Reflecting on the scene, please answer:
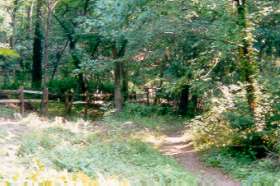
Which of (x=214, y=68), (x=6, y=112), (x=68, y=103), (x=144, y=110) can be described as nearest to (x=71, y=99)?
(x=68, y=103)

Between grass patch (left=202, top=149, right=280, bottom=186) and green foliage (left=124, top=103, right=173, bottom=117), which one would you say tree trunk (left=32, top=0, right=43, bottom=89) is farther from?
grass patch (left=202, top=149, right=280, bottom=186)

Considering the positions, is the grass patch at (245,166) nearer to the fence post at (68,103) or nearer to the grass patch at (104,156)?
the grass patch at (104,156)

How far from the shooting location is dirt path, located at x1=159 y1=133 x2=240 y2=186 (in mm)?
9758

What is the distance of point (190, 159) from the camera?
12125 millimetres

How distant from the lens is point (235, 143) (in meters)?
11.9

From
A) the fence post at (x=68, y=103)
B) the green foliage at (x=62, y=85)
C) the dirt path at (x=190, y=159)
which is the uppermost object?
the green foliage at (x=62, y=85)

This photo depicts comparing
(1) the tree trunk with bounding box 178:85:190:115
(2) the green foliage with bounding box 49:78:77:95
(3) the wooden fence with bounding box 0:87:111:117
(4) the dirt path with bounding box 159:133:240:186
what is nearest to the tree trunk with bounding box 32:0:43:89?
(2) the green foliage with bounding box 49:78:77:95

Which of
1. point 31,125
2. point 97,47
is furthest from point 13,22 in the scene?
point 31,125

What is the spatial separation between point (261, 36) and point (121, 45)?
21.8 feet

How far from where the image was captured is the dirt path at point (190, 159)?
976 centimetres

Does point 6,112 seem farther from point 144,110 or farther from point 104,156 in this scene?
point 104,156

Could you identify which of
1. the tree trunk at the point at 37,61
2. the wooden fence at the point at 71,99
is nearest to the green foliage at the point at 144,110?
the wooden fence at the point at 71,99

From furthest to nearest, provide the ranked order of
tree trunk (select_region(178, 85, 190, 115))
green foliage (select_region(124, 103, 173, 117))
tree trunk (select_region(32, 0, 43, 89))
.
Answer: tree trunk (select_region(32, 0, 43, 89))
tree trunk (select_region(178, 85, 190, 115))
green foliage (select_region(124, 103, 173, 117))

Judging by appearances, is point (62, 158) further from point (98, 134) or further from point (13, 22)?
point (13, 22)
